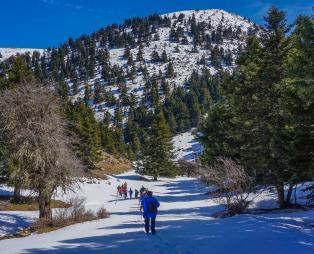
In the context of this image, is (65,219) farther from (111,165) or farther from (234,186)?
(111,165)

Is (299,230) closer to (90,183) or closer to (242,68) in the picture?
(242,68)

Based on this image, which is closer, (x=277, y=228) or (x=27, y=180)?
(x=277, y=228)

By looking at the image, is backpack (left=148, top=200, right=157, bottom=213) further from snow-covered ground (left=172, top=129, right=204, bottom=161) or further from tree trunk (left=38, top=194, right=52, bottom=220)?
snow-covered ground (left=172, top=129, right=204, bottom=161)

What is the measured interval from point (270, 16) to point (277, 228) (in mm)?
14788

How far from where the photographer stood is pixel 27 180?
77.8ft

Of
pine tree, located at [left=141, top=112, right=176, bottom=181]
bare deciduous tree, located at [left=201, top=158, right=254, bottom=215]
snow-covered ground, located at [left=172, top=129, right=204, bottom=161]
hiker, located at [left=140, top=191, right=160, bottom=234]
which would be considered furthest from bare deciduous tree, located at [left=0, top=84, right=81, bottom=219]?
snow-covered ground, located at [left=172, top=129, right=204, bottom=161]

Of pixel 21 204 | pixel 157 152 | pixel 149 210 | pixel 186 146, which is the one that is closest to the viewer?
pixel 149 210

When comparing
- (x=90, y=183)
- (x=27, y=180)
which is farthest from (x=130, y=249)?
(x=90, y=183)

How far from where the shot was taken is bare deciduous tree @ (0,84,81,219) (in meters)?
23.6

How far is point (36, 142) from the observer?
2358 cm

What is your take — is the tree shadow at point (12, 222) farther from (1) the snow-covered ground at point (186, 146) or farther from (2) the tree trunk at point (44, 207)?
(1) the snow-covered ground at point (186, 146)

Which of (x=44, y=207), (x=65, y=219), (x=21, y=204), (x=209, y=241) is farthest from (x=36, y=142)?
(x=209, y=241)

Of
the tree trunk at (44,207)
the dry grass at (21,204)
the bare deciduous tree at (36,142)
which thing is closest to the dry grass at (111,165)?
the dry grass at (21,204)

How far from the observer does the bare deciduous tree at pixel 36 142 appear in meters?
23.6
